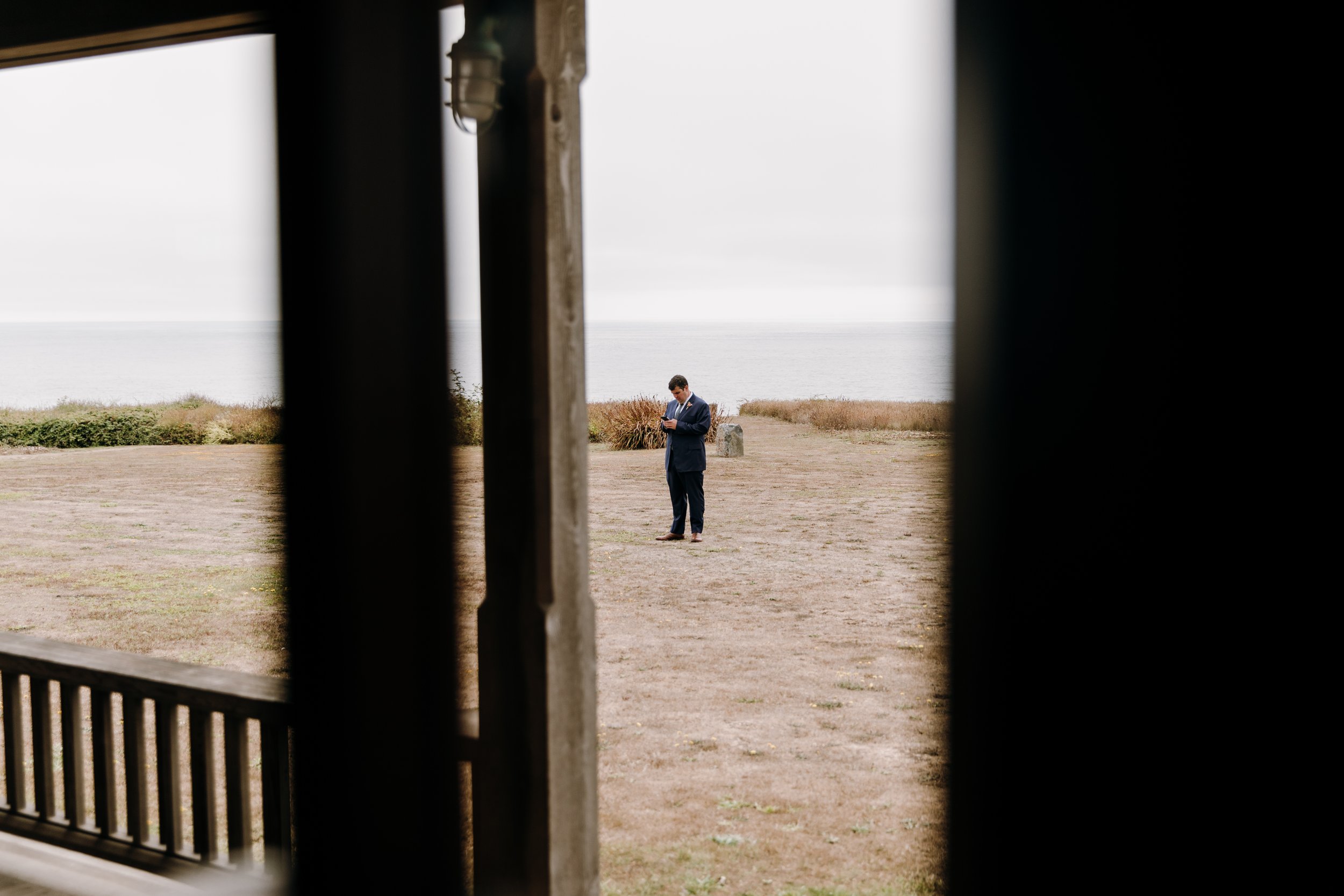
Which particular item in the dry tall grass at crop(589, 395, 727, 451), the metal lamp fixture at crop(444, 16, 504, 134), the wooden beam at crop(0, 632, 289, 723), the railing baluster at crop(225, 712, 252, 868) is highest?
the metal lamp fixture at crop(444, 16, 504, 134)

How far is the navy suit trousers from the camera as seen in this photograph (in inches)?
307

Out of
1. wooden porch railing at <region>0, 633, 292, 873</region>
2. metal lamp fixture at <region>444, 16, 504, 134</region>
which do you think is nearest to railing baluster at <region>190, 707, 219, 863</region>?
wooden porch railing at <region>0, 633, 292, 873</region>

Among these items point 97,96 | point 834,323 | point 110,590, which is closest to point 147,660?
point 97,96

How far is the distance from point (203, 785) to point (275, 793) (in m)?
0.23

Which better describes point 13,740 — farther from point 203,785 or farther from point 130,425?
point 130,425

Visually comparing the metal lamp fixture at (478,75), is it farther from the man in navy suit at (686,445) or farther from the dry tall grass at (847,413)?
the dry tall grass at (847,413)

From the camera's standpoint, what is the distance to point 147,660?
77.4 inches

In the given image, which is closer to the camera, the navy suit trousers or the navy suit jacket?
the navy suit jacket

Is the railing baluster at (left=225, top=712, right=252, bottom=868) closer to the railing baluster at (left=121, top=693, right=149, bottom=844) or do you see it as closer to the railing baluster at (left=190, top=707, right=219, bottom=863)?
the railing baluster at (left=190, top=707, right=219, bottom=863)

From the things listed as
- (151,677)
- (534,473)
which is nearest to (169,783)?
(151,677)

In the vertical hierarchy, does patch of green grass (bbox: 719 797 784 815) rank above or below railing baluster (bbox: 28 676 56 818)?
below

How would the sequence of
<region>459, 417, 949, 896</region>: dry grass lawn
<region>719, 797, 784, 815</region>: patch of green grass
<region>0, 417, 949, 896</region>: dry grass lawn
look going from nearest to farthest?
<region>459, 417, 949, 896</region>: dry grass lawn → <region>0, 417, 949, 896</region>: dry grass lawn → <region>719, 797, 784, 815</region>: patch of green grass

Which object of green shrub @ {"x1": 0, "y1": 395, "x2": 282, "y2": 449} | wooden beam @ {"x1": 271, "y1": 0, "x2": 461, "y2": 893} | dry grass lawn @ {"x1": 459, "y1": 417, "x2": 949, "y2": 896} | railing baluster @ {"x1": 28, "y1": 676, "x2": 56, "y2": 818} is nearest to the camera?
wooden beam @ {"x1": 271, "y1": 0, "x2": 461, "y2": 893}

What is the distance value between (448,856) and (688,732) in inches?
105
